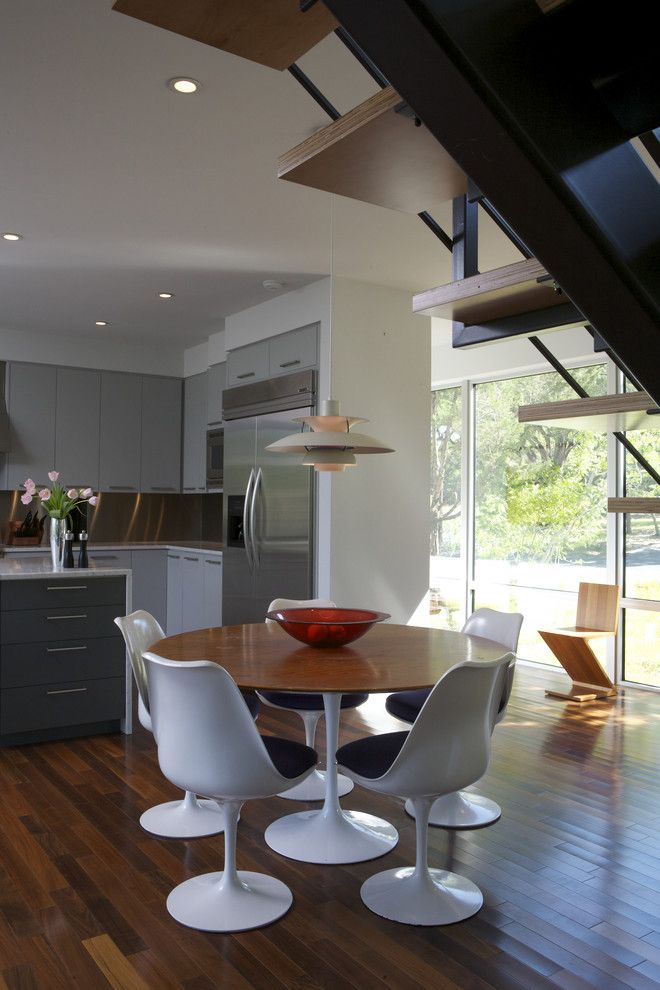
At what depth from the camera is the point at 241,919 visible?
8.22 feet

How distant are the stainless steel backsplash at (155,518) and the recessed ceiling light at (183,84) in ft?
16.5

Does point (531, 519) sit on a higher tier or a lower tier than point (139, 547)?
higher

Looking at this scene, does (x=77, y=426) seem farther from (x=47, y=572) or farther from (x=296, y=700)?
(x=296, y=700)

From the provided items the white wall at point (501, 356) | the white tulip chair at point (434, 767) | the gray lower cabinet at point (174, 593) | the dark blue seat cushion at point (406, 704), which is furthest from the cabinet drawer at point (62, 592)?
the white wall at point (501, 356)

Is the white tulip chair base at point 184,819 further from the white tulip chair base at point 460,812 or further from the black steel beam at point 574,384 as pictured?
the black steel beam at point 574,384

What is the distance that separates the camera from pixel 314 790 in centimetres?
362

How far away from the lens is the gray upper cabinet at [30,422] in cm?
695

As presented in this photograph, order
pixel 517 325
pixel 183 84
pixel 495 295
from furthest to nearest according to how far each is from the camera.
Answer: pixel 183 84 → pixel 517 325 → pixel 495 295

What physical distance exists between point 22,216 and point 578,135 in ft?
13.5

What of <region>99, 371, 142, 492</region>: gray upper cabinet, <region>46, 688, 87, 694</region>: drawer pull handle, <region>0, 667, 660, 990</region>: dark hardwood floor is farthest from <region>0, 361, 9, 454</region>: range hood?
<region>0, 667, 660, 990</region>: dark hardwood floor

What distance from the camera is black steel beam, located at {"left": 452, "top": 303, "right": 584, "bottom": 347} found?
6.28 ft

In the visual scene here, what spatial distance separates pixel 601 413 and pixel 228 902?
1.93 metres

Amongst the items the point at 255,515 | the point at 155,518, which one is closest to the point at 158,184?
the point at 255,515

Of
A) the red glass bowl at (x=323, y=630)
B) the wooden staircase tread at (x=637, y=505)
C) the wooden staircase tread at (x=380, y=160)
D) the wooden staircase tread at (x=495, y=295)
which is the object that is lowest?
the red glass bowl at (x=323, y=630)
